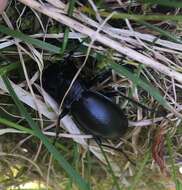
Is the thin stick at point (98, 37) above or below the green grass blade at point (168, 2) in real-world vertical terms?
below

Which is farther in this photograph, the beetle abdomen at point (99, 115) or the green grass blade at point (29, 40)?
the beetle abdomen at point (99, 115)

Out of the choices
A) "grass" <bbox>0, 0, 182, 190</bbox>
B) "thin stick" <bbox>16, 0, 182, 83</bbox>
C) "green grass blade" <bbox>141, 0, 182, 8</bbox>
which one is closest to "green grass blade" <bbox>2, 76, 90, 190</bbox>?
"grass" <bbox>0, 0, 182, 190</bbox>

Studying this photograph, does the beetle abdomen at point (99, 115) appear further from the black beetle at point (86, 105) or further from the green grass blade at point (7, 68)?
the green grass blade at point (7, 68)

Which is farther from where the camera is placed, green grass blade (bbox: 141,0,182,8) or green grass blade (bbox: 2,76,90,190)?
green grass blade (bbox: 2,76,90,190)

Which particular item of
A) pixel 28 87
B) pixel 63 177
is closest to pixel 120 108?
pixel 28 87

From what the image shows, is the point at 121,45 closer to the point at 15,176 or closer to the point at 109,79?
the point at 109,79

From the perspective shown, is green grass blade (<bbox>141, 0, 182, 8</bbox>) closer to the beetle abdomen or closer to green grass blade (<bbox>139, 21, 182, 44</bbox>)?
green grass blade (<bbox>139, 21, 182, 44</bbox>)

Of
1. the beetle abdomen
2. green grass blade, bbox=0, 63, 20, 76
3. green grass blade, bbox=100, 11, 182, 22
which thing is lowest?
the beetle abdomen

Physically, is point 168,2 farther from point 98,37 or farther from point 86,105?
point 86,105

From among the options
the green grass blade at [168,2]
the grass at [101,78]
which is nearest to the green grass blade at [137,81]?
the grass at [101,78]
